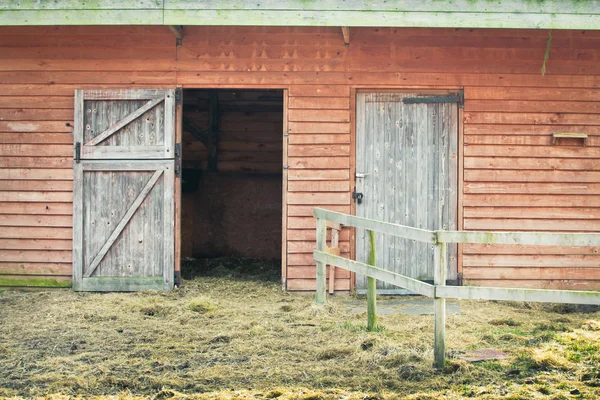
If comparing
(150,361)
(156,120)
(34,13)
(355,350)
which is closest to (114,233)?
(156,120)

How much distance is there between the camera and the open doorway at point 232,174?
11.3 meters

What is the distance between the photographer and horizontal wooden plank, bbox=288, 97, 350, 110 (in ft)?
26.0

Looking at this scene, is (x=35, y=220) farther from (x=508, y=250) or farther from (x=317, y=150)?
(x=508, y=250)

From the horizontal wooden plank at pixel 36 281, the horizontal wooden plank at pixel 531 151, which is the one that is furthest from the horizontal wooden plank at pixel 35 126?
the horizontal wooden plank at pixel 531 151

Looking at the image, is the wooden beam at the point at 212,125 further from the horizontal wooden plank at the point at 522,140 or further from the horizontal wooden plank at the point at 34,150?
the horizontal wooden plank at the point at 522,140

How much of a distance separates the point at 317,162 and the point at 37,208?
3168 millimetres

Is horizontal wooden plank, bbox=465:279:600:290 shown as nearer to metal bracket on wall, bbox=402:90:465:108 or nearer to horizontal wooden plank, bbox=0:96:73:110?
metal bracket on wall, bbox=402:90:465:108

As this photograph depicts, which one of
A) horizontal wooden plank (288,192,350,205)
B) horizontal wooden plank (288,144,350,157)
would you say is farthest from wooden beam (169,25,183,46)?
horizontal wooden plank (288,192,350,205)

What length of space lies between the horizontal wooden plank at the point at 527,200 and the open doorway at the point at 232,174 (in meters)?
4.01

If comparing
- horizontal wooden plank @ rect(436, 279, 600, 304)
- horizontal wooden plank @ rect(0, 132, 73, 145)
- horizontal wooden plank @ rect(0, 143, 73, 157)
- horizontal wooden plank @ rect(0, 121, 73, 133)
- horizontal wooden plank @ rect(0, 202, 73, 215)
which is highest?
horizontal wooden plank @ rect(0, 121, 73, 133)

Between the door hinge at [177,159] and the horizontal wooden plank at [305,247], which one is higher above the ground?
the door hinge at [177,159]

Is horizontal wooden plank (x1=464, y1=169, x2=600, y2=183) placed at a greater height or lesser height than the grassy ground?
greater

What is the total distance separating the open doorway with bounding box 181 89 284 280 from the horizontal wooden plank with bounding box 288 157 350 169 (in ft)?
11.0

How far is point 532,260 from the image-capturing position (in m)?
8.02
